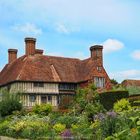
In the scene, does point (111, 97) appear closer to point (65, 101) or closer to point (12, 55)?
point (65, 101)

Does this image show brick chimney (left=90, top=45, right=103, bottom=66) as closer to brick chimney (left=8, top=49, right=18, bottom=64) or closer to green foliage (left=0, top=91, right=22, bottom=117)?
brick chimney (left=8, top=49, right=18, bottom=64)

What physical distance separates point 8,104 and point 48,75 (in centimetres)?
Answer: 2032

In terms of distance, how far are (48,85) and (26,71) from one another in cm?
325

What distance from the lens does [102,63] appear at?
58.0 m

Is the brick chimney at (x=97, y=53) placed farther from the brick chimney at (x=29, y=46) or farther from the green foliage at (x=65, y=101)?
the brick chimney at (x=29, y=46)

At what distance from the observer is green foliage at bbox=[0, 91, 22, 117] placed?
34.7 metres

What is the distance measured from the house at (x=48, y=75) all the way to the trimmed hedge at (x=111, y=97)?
19.9 metres

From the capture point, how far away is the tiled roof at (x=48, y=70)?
177 feet

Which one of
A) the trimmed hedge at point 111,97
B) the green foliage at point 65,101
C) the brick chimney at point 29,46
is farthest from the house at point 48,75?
the trimmed hedge at point 111,97

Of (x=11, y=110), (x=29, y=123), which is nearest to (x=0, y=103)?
(x=11, y=110)

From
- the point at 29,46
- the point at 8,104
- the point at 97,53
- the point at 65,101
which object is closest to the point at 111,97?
the point at 8,104

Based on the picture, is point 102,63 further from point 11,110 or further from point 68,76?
point 11,110

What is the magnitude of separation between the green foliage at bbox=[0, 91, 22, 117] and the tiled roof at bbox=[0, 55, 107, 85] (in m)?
16.1

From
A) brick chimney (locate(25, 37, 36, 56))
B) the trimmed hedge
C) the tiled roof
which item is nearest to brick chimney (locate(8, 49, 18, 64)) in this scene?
the tiled roof
